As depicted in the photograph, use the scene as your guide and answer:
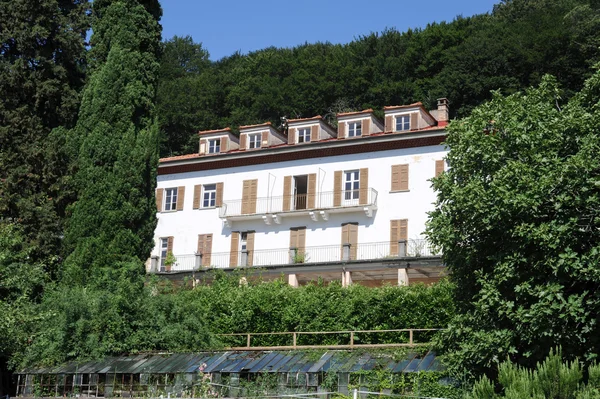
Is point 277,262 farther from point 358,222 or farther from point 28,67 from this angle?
point 28,67

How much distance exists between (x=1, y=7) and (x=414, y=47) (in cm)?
3261

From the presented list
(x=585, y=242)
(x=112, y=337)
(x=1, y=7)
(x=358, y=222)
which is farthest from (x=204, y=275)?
(x=585, y=242)

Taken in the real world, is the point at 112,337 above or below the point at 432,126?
below

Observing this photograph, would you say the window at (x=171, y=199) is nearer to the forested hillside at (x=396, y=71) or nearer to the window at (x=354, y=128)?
the window at (x=354, y=128)

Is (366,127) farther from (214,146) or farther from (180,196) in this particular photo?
(180,196)

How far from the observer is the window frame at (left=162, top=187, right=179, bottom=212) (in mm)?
48625

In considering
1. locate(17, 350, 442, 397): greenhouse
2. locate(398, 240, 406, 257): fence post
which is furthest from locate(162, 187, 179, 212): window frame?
locate(17, 350, 442, 397): greenhouse

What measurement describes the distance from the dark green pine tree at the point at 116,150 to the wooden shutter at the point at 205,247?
34.7ft

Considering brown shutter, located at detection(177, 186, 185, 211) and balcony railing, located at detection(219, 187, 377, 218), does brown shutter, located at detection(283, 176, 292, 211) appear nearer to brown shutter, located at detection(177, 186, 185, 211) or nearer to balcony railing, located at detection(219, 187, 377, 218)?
balcony railing, located at detection(219, 187, 377, 218)

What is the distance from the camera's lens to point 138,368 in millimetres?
29656

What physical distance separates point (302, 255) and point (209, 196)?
24.3 ft

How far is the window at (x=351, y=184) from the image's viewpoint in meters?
43.9

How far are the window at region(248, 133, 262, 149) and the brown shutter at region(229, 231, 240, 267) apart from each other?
538 cm

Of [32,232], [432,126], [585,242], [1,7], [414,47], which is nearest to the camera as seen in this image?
[585,242]
